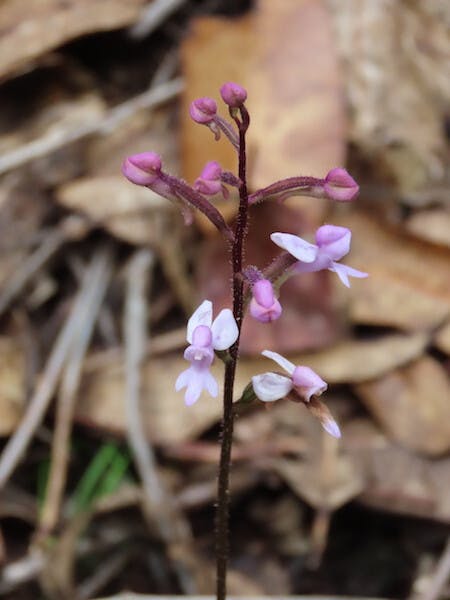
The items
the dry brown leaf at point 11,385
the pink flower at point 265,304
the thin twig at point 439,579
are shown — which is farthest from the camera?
the dry brown leaf at point 11,385

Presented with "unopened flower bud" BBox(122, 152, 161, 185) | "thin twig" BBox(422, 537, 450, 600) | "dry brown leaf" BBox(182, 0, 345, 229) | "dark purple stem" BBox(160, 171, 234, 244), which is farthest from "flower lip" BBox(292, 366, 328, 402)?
"dry brown leaf" BBox(182, 0, 345, 229)

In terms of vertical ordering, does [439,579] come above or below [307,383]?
below

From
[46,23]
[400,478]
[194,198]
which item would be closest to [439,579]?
[400,478]

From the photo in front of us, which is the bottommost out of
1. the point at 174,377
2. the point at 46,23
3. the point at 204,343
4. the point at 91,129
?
the point at 174,377

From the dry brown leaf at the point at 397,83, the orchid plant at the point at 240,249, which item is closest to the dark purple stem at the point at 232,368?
the orchid plant at the point at 240,249

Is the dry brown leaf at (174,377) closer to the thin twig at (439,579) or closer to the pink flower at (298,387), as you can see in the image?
the thin twig at (439,579)

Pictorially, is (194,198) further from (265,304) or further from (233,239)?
(265,304)
